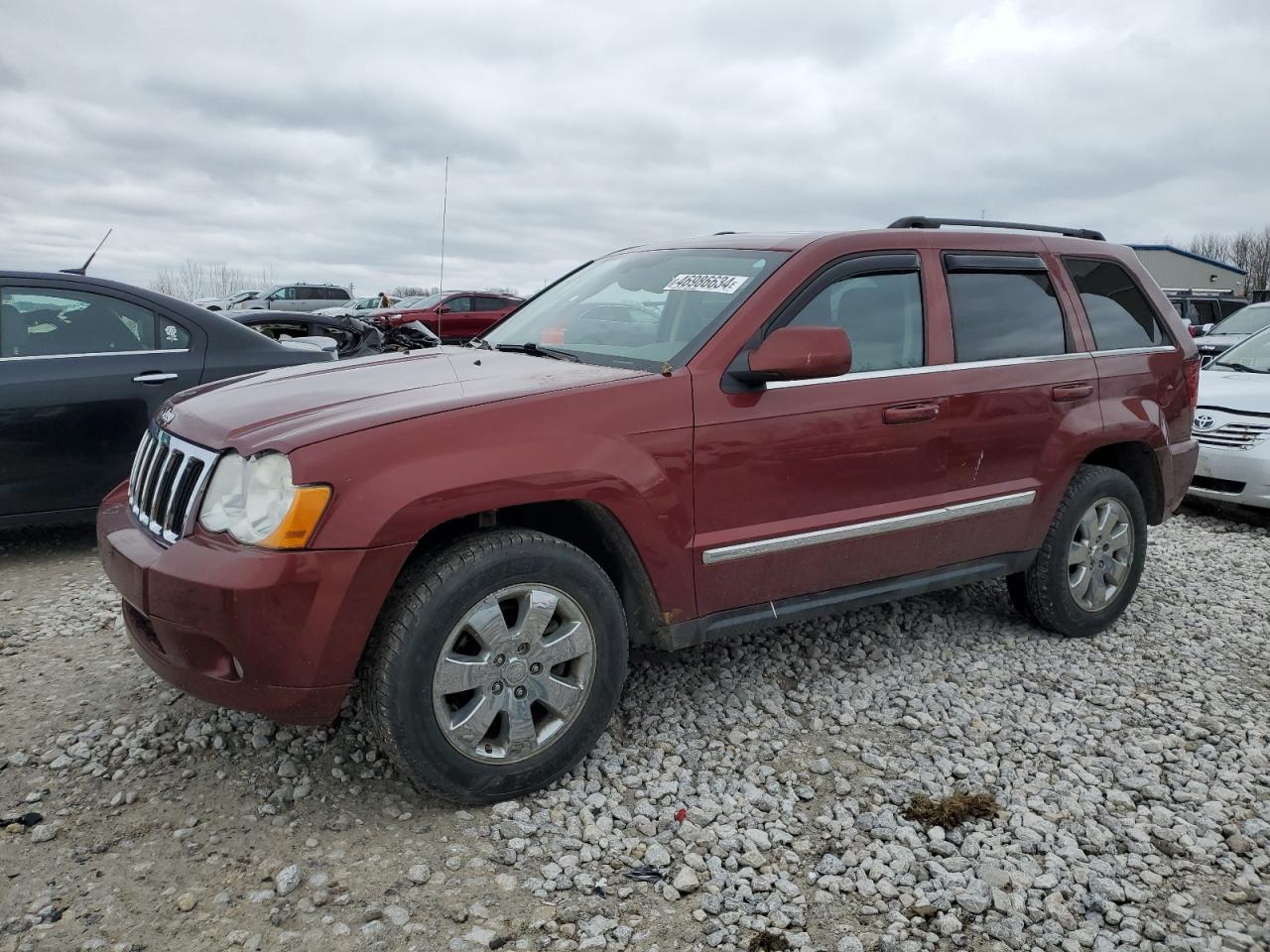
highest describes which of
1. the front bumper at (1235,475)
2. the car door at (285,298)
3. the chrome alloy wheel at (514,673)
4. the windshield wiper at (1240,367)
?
the car door at (285,298)

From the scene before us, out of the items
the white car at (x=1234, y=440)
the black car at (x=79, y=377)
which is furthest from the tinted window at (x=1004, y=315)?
the black car at (x=79, y=377)

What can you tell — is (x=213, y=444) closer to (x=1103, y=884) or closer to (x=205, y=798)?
(x=205, y=798)

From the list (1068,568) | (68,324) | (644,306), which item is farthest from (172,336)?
(1068,568)

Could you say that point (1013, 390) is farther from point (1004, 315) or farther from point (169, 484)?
point (169, 484)

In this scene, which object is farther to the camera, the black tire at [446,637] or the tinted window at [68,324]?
the tinted window at [68,324]

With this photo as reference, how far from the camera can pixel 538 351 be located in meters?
3.76

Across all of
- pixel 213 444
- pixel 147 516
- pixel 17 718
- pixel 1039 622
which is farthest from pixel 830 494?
pixel 17 718

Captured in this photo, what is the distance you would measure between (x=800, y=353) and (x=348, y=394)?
1440 mm

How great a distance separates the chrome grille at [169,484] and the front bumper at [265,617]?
10 centimetres

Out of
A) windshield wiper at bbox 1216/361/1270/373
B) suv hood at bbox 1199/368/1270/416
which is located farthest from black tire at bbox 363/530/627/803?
windshield wiper at bbox 1216/361/1270/373

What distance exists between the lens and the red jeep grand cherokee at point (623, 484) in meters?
2.68

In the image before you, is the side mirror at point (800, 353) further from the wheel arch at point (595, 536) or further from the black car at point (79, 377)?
the black car at point (79, 377)

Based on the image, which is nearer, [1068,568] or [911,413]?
[911,413]

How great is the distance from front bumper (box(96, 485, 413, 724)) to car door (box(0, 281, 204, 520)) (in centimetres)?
284
